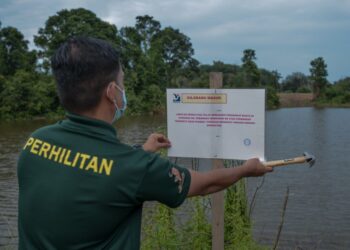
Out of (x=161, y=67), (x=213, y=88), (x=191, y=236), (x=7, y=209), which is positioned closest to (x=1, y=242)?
(x=7, y=209)

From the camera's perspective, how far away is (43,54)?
51.1 meters

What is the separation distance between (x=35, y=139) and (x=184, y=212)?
422 centimetres

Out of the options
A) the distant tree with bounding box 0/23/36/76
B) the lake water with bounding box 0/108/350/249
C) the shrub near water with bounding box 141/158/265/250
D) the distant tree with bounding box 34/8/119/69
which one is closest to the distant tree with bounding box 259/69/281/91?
the distant tree with bounding box 34/8/119/69

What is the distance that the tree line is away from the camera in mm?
44219

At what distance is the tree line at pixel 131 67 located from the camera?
1741 inches

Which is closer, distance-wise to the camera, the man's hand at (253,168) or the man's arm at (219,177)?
the man's arm at (219,177)

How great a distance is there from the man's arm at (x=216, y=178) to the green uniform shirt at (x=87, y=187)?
140 mm

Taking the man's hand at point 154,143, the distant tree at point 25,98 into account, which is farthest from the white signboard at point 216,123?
the distant tree at point 25,98

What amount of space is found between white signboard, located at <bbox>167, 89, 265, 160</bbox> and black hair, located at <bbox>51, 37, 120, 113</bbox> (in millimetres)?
1971

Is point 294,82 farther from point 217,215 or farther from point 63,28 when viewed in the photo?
point 217,215

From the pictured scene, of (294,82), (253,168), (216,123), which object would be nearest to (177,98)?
(216,123)

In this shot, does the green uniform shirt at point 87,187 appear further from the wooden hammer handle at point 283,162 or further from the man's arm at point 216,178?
the wooden hammer handle at point 283,162

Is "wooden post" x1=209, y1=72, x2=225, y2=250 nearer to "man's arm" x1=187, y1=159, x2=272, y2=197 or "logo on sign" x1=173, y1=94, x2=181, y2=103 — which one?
"logo on sign" x1=173, y1=94, x2=181, y2=103

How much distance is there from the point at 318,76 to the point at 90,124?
75.6m
